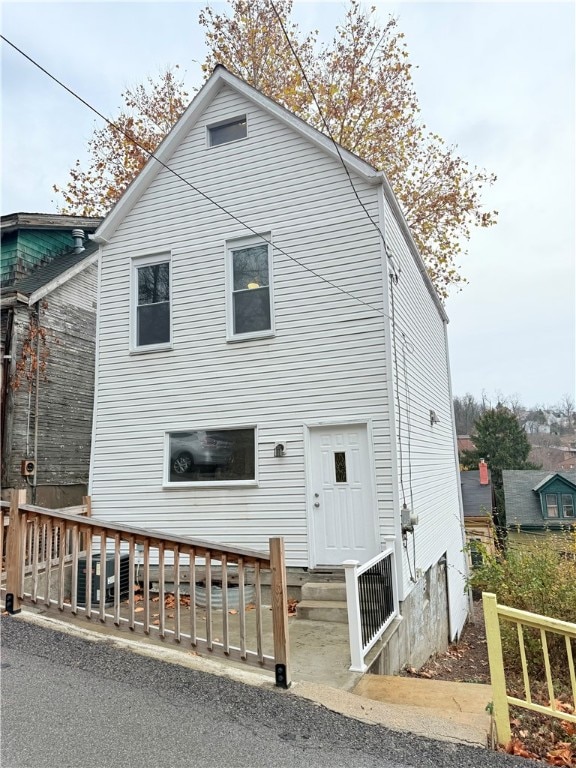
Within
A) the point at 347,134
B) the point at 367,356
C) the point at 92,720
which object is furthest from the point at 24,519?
the point at 347,134

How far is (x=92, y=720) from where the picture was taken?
10.6 feet

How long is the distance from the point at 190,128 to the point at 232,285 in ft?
9.85

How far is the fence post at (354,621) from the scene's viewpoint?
4.47 metres

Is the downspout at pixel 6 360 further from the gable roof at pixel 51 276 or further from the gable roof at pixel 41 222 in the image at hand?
the gable roof at pixel 41 222

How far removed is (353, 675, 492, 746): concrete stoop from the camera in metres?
3.34

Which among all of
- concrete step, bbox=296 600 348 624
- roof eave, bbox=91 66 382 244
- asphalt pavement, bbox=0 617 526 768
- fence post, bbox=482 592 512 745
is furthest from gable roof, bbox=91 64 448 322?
asphalt pavement, bbox=0 617 526 768

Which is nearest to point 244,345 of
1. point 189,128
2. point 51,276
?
point 189,128

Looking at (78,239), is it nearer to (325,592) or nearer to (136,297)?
(136,297)

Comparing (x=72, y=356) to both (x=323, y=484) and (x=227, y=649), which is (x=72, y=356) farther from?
(x=227, y=649)

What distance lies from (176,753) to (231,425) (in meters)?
5.08

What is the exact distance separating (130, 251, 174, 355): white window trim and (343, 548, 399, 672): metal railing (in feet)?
15.9

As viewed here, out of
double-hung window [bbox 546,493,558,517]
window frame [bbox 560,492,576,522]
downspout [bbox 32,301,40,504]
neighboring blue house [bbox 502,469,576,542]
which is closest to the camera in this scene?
downspout [bbox 32,301,40,504]

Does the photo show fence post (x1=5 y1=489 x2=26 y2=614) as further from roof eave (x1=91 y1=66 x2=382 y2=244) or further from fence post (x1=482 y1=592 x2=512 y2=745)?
roof eave (x1=91 y1=66 x2=382 y2=244)

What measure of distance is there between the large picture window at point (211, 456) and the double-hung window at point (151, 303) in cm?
170
